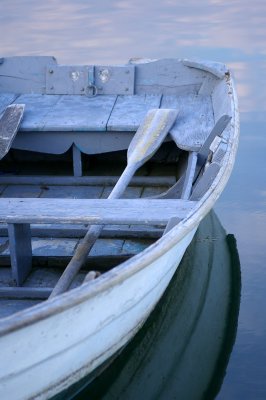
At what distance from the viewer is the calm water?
4.07m

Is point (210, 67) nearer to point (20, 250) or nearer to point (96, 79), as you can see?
point (96, 79)

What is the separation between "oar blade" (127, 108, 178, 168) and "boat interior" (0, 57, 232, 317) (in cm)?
10

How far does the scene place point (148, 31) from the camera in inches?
480

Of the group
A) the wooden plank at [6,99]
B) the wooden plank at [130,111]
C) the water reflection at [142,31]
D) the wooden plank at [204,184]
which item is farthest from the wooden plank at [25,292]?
the water reflection at [142,31]

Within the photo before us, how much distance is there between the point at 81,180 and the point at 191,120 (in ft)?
2.91

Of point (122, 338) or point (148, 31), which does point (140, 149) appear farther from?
point (148, 31)

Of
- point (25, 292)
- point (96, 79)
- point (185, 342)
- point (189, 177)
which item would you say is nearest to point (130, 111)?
point (96, 79)

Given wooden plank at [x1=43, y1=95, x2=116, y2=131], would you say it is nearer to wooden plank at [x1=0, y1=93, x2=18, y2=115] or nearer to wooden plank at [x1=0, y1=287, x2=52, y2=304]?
wooden plank at [x1=0, y1=93, x2=18, y2=115]

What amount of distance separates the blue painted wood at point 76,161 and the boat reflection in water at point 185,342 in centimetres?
94

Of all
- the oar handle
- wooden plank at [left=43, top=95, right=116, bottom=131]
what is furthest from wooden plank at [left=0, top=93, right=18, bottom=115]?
the oar handle

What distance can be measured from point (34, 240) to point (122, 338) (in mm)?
1101

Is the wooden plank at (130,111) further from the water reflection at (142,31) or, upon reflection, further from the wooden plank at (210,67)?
the water reflection at (142,31)

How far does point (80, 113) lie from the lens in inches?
206

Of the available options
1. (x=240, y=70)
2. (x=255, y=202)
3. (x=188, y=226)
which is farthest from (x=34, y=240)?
(x=240, y=70)
